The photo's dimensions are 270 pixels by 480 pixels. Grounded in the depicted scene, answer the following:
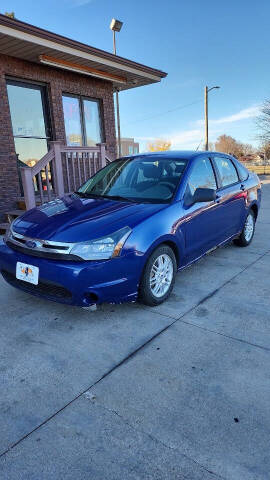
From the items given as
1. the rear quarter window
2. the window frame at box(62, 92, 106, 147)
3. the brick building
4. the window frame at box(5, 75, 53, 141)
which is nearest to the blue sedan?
the rear quarter window

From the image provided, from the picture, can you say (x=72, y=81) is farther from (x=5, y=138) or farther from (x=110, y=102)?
(x=5, y=138)

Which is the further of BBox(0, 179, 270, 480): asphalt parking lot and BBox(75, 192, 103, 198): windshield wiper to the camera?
BBox(75, 192, 103, 198): windshield wiper

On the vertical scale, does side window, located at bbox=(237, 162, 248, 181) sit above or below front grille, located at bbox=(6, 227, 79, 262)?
above

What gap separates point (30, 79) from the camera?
725 cm

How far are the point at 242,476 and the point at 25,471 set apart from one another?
1.01 metres

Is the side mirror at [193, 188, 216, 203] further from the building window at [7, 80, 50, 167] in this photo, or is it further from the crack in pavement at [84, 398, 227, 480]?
the building window at [7, 80, 50, 167]

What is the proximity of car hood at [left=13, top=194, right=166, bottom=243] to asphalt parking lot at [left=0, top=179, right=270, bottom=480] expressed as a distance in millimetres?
782

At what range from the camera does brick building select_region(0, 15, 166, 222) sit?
19.6 feet

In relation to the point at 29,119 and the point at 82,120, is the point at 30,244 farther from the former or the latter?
the point at 82,120

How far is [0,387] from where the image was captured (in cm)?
214

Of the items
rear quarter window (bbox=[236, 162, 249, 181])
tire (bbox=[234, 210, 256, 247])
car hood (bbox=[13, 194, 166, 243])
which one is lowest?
tire (bbox=[234, 210, 256, 247])

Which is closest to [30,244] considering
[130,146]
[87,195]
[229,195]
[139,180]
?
[87,195]

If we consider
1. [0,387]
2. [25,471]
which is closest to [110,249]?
[0,387]

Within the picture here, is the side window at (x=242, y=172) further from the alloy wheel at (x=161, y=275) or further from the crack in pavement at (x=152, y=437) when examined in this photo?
the crack in pavement at (x=152, y=437)
